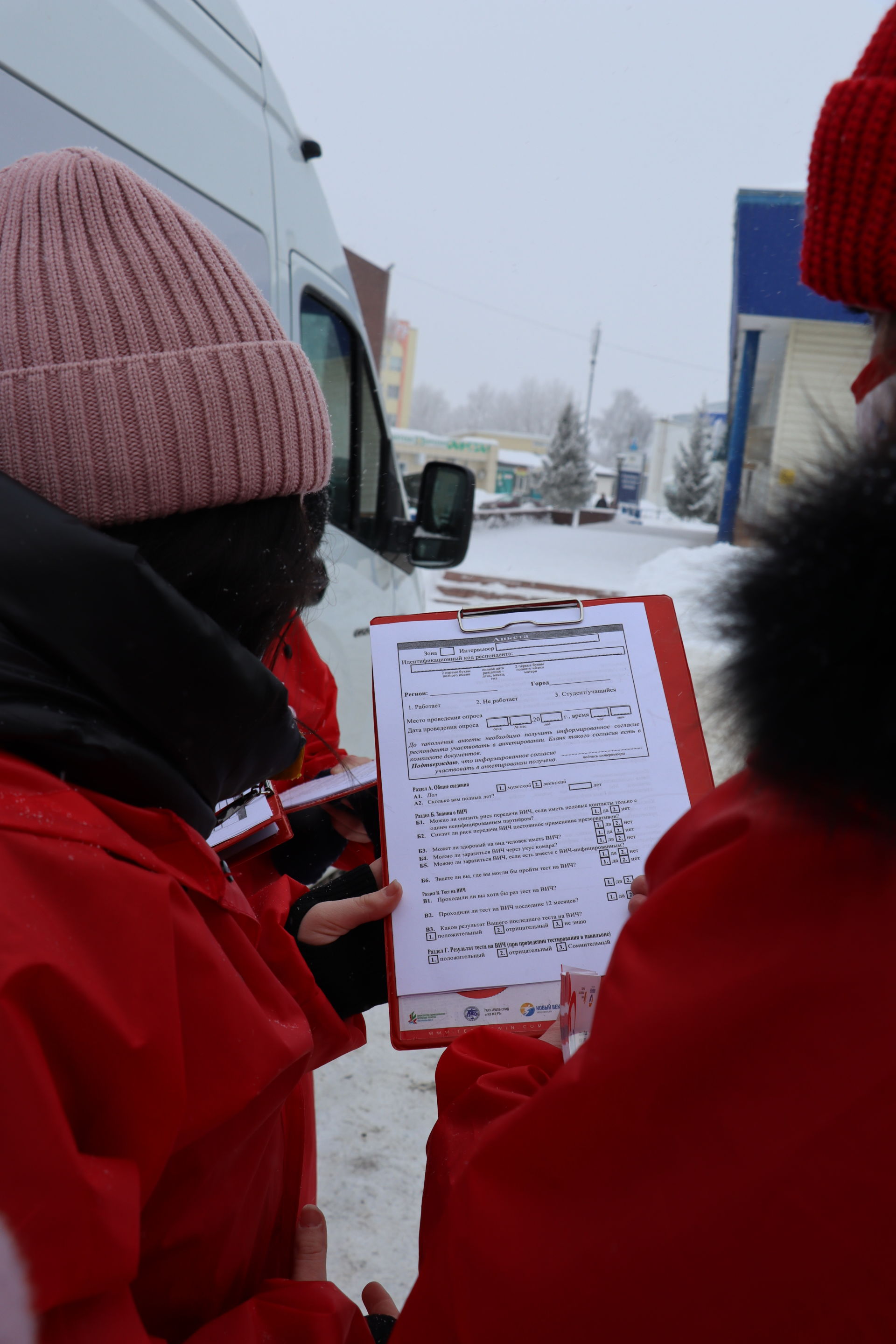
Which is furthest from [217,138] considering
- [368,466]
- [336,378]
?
[368,466]

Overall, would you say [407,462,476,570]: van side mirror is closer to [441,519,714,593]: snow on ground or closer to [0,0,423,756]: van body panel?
[0,0,423,756]: van body panel

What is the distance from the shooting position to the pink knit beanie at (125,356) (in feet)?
2.89

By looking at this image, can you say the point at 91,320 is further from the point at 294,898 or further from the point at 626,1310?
the point at 626,1310

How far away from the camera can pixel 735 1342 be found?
58 cm

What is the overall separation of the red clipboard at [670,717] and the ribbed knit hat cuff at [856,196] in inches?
25.4

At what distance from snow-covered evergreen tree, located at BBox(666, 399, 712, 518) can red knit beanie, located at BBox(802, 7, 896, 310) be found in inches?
1523

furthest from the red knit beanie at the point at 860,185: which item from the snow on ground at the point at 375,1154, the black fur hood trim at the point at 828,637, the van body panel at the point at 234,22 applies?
the van body panel at the point at 234,22

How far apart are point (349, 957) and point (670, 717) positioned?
0.59 m

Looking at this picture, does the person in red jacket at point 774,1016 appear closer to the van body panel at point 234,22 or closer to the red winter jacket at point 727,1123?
the red winter jacket at point 727,1123

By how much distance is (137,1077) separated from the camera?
718mm

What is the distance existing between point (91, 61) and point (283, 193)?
0.86 metres

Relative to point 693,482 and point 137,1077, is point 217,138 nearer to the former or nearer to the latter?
point 137,1077

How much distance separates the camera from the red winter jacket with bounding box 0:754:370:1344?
0.65m

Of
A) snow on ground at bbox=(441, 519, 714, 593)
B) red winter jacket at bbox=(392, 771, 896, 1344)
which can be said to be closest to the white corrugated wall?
red winter jacket at bbox=(392, 771, 896, 1344)
